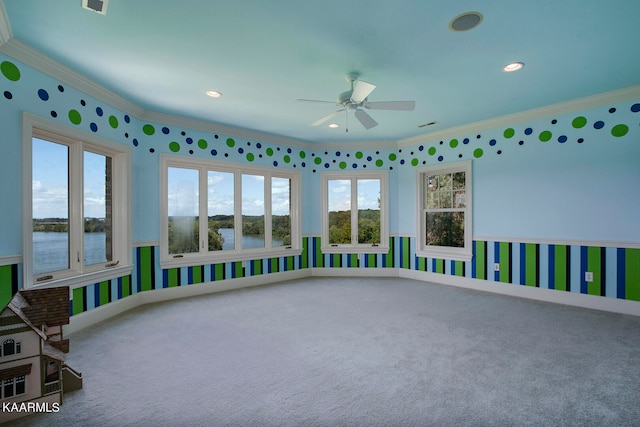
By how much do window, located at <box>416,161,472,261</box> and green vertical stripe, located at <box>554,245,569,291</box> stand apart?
3.84 ft

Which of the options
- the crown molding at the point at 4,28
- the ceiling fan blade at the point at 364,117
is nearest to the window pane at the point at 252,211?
the ceiling fan blade at the point at 364,117

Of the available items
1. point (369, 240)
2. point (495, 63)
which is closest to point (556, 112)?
point (495, 63)

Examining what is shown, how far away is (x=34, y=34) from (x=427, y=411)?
13.0 ft

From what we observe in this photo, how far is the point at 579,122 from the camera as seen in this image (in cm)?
423

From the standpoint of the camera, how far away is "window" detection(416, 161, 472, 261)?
17.8ft

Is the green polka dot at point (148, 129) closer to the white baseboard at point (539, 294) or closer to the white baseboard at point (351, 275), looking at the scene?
the white baseboard at point (351, 275)

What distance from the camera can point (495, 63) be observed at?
10.2 ft

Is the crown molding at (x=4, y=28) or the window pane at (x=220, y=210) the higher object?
the crown molding at (x=4, y=28)

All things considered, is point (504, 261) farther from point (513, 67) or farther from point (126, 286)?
point (126, 286)

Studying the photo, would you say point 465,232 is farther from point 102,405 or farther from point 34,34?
point 34,34

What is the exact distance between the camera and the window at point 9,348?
1959 mm

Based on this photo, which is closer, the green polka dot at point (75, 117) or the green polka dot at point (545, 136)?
the green polka dot at point (75, 117)

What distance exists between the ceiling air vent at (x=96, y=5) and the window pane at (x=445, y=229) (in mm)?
5270

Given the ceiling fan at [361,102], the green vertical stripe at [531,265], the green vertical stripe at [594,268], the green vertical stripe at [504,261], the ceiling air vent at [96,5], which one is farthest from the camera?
the green vertical stripe at [504,261]
